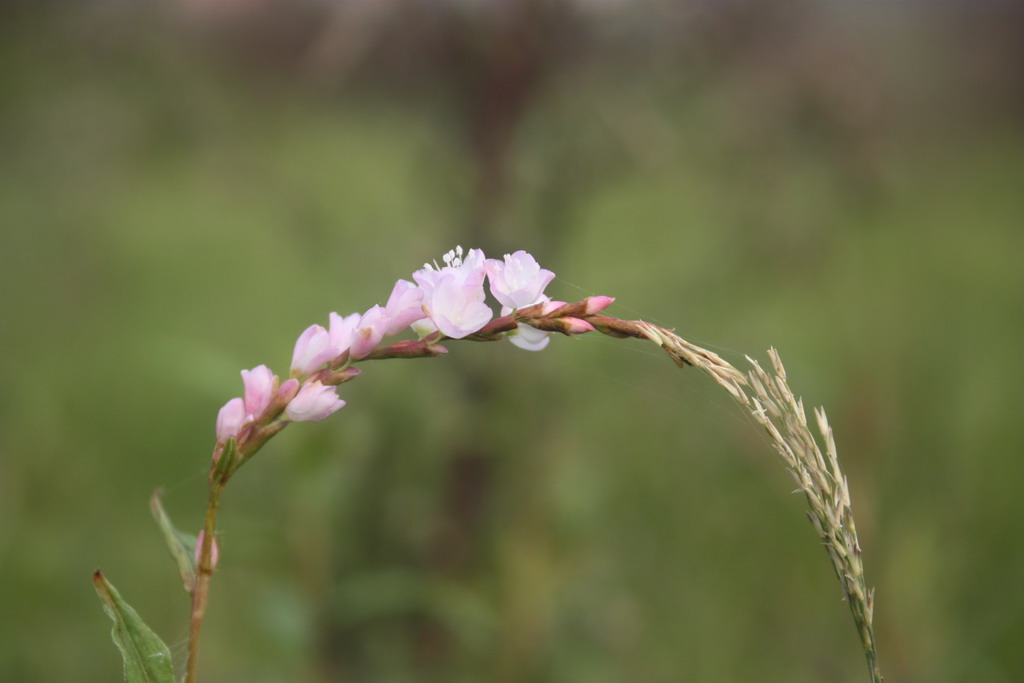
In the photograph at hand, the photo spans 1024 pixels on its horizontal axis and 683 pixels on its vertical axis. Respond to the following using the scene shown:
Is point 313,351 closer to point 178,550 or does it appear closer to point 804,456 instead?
point 178,550

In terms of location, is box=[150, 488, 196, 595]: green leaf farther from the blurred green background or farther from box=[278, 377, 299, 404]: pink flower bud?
the blurred green background

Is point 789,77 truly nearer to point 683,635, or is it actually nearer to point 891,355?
point 891,355

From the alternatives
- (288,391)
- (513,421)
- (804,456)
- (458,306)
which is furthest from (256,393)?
(513,421)

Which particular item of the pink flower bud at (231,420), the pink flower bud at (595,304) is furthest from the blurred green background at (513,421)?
the pink flower bud at (231,420)

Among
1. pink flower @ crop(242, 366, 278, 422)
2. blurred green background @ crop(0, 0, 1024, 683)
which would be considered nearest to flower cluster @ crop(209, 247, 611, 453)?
pink flower @ crop(242, 366, 278, 422)

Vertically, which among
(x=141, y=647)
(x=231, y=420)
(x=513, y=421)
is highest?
(x=513, y=421)

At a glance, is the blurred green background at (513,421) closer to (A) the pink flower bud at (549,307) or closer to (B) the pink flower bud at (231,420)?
(A) the pink flower bud at (549,307)

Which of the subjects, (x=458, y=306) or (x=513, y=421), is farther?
(x=513, y=421)
